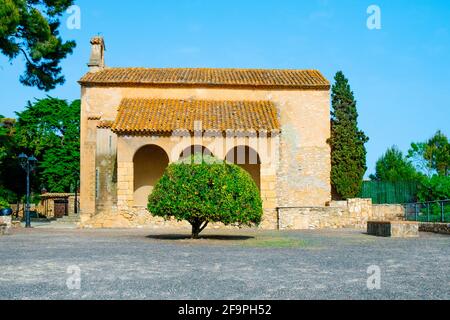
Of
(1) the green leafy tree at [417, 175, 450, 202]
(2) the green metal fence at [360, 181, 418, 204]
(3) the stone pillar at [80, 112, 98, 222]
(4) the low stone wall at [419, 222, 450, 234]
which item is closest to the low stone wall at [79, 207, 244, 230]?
(3) the stone pillar at [80, 112, 98, 222]

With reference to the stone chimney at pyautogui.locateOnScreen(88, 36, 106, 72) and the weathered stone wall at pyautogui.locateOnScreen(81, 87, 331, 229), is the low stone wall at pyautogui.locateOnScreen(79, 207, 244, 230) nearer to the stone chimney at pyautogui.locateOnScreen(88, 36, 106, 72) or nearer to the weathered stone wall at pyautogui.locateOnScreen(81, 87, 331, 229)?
the weathered stone wall at pyautogui.locateOnScreen(81, 87, 331, 229)

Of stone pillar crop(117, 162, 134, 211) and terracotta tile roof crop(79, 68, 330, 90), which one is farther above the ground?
terracotta tile roof crop(79, 68, 330, 90)

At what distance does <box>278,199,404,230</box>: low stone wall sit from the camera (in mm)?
24156

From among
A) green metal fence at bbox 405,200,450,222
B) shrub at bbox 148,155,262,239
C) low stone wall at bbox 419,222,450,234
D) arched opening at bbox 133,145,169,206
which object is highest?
arched opening at bbox 133,145,169,206

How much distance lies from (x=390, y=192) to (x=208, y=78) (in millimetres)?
11677

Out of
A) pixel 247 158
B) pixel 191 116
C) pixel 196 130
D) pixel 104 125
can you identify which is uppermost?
pixel 191 116

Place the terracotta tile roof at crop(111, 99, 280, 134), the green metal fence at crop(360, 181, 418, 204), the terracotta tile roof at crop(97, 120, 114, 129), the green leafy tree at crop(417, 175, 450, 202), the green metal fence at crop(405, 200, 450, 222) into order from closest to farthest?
→ 1. the green metal fence at crop(405, 200, 450, 222)
2. the terracotta tile roof at crop(111, 99, 280, 134)
3. the green leafy tree at crop(417, 175, 450, 202)
4. the terracotta tile roof at crop(97, 120, 114, 129)
5. the green metal fence at crop(360, 181, 418, 204)

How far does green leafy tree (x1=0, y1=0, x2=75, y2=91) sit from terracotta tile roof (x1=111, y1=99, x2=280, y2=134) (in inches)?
167

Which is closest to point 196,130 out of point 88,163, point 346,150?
point 88,163

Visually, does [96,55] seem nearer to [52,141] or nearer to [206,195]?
[52,141]

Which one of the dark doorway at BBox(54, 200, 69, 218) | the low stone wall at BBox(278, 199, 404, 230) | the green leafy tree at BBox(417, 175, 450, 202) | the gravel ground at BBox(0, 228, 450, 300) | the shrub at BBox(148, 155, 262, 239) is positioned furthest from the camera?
the dark doorway at BBox(54, 200, 69, 218)

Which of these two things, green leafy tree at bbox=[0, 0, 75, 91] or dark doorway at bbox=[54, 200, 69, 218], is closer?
green leafy tree at bbox=[0, 0, 75, 91]

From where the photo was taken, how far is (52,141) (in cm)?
4159
